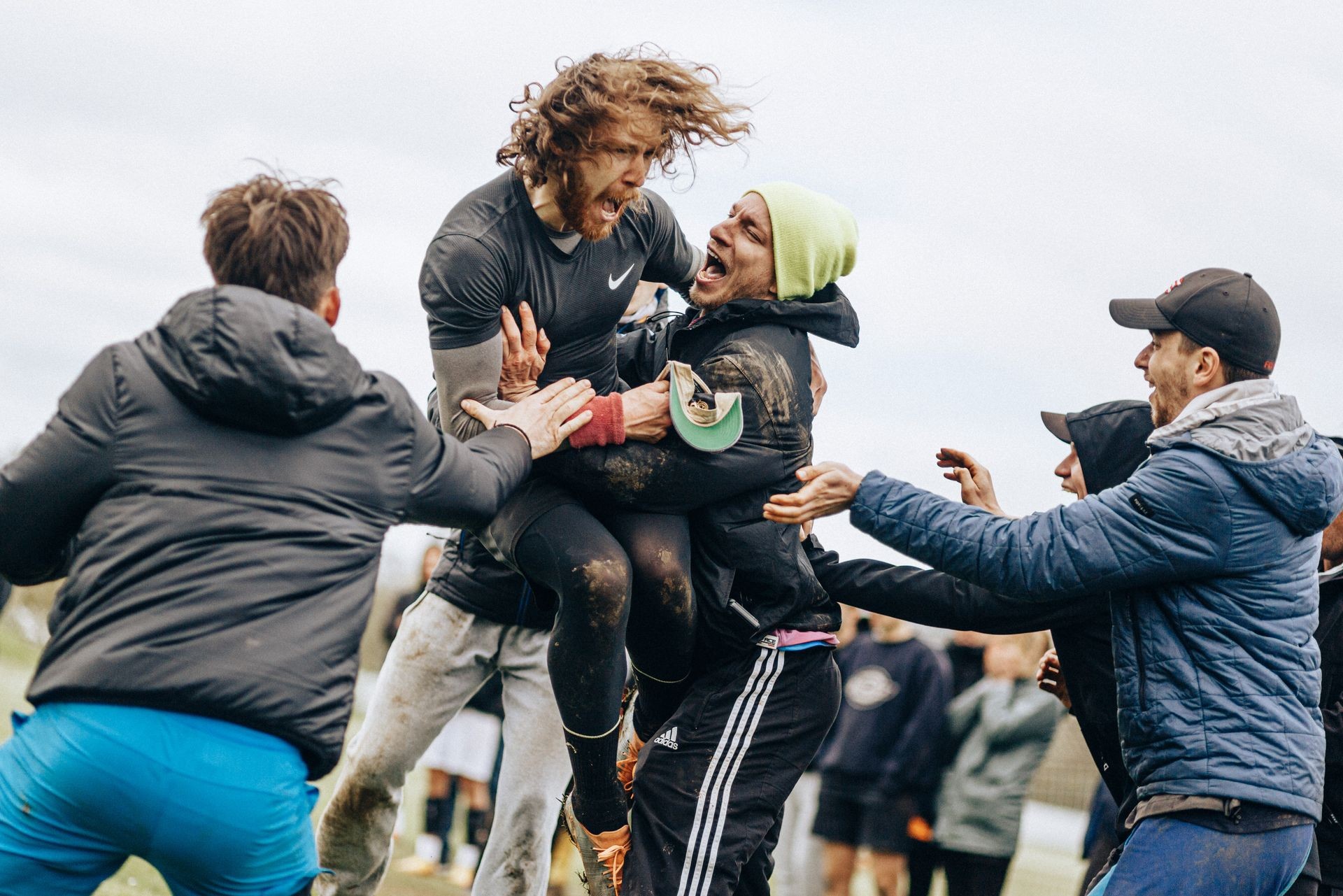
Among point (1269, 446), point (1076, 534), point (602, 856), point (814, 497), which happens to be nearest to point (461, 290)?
point (814, 497)

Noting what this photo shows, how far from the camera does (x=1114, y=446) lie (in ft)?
14.8

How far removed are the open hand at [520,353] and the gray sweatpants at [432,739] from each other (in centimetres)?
122

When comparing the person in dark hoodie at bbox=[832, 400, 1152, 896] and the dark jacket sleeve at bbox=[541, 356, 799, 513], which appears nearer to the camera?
the dark jacket sleeve at bbox=[541, 356, 799, 513]

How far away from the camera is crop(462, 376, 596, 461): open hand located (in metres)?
4.00

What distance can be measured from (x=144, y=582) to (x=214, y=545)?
170mm

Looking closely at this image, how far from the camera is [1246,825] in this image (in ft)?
12.4

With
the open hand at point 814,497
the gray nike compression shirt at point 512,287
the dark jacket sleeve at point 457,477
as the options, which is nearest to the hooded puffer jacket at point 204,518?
the dark jacket sleeve at point 457,477

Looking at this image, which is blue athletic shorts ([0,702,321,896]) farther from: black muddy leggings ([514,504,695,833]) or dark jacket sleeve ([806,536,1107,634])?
dark jacket sleeve ([806,536,1107,634])

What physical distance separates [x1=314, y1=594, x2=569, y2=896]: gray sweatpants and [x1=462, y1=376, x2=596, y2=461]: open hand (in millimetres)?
1292

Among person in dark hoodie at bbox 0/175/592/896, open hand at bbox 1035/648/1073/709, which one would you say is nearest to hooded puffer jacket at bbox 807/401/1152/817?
open hand at bbox 1035/648/1073/709

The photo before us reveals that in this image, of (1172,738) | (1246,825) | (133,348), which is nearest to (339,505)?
(133,348)

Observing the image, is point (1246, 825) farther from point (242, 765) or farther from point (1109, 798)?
point (1109, 798)

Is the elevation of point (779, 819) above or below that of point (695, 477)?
below

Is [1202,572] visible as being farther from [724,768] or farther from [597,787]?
[597,787]
